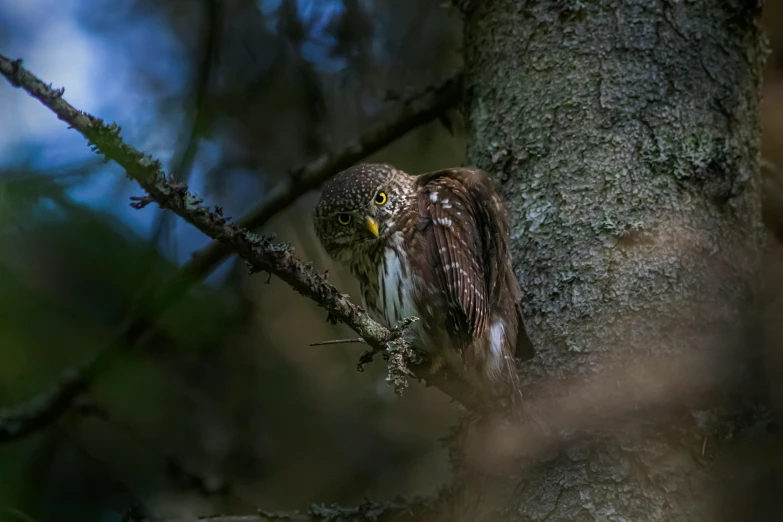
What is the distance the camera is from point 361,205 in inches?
126

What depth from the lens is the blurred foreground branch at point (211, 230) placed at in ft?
5.63

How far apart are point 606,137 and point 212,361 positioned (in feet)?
7.14

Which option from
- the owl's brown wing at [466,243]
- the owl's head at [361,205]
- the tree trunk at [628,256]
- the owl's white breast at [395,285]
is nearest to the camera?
the tree trunk at [628,256]

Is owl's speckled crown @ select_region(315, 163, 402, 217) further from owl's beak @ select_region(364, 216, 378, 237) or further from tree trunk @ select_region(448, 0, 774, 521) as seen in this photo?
tree trunk @ select_region(448, 0, 774, 521)

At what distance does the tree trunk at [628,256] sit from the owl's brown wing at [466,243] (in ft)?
0.32

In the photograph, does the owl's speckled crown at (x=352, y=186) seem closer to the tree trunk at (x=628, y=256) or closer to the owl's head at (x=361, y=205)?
the owl's head at (x=361, y=205)

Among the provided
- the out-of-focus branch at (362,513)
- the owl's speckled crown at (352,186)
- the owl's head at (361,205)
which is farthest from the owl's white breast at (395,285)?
the out-of-focus branch at (362,513)

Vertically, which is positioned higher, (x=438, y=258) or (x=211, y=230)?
(x=438, y=258)

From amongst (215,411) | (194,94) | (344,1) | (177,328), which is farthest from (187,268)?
(344,1)

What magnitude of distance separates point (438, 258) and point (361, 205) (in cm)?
49

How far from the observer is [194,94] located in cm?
337

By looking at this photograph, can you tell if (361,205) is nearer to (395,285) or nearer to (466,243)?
(395,285)

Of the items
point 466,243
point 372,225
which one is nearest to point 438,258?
point 466,243

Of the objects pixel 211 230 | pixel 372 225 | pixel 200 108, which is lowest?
pixel 211 230
